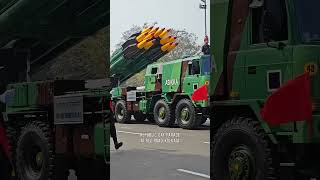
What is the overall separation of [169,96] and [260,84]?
0.81m

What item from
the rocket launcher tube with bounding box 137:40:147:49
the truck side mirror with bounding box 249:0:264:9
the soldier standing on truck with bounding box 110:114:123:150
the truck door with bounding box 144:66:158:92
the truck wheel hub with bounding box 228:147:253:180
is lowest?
the truck wheel hub with bounding box 228:147:253:180

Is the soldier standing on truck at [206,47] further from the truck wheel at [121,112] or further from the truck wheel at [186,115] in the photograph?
the truck wheel at [121,112]

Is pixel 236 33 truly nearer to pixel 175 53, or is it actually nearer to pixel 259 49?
pixel 259 49

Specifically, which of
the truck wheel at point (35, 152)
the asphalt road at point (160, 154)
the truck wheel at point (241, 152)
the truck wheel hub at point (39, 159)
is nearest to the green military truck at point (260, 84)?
the truck wheel at point (241, 152)

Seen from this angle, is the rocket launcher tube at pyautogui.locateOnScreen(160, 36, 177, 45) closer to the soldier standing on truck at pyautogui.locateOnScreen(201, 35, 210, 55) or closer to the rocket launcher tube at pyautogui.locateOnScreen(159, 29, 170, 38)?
the rocket launcher tube at pyautogui.locateOnScreen(159, 29, 170, 38)

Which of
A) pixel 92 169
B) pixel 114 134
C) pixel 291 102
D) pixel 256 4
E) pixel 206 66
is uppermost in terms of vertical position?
pixel 256 4

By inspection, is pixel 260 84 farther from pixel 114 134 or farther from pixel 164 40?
pixel 114 134

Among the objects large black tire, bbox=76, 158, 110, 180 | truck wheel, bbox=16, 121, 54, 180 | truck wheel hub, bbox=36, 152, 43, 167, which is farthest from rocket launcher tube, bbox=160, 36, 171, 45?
truck wheel hub, bbox=36, 152, 43, 167

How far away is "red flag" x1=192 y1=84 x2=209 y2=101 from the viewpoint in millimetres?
3688

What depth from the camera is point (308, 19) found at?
332 centimetres

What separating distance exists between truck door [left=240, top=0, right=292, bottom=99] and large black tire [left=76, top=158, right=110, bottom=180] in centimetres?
134

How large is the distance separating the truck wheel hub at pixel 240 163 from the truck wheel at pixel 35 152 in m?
1.75

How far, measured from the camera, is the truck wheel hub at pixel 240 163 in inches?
137

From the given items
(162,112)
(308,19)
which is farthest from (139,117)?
(308,19)
